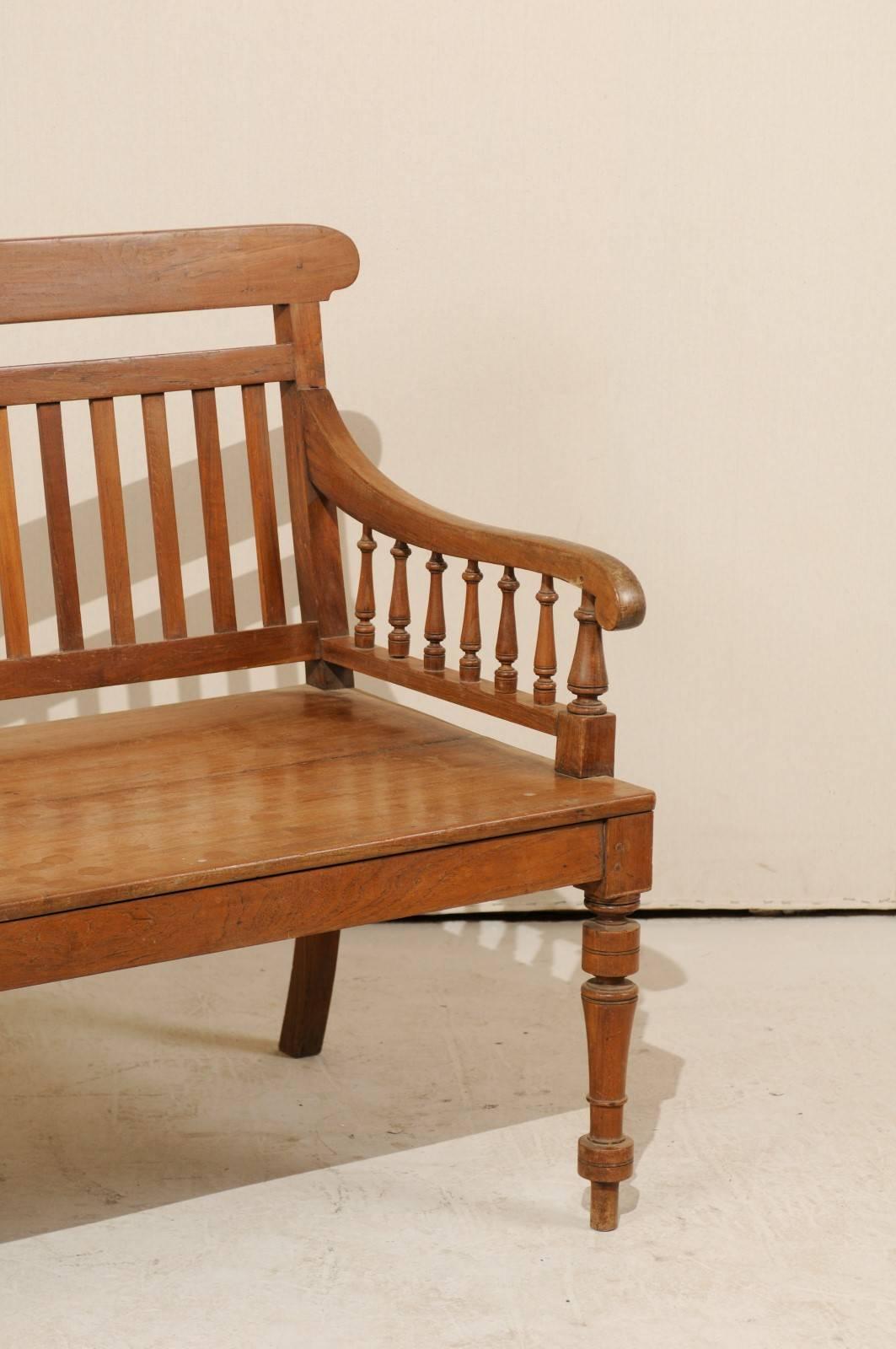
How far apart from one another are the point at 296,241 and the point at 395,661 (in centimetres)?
55

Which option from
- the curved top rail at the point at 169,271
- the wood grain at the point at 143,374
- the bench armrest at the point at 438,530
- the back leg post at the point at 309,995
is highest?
the curved top rail at the point at 169,271

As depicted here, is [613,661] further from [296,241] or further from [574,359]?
[296,241]

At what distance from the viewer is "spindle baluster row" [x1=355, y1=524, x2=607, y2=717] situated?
1.79 meters

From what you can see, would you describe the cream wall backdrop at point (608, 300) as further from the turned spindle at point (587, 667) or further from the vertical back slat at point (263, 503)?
the turned spindle at point (587, 667)

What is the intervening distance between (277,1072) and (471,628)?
740 millimetres

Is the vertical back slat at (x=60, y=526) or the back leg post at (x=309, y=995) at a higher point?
the vertical back slat at (x=60, y=526)

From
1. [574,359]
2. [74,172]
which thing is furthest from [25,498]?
[574,359]

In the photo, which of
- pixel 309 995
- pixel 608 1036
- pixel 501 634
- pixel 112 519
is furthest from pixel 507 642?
pixel 309 995

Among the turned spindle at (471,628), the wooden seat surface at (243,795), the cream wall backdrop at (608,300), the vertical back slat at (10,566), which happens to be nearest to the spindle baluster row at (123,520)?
the vertical back slat at (10,566)

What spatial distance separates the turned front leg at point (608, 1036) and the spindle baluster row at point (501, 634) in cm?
23

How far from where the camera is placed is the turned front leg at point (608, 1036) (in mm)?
1791

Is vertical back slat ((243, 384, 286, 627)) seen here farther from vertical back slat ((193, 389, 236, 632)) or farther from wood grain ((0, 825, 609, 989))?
wood grain ((0, 825, 609, 989))

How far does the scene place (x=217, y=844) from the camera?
163 centimetres

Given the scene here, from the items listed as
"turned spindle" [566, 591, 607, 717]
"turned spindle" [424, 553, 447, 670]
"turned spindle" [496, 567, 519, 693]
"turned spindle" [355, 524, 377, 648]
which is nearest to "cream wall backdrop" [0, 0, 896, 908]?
"turned spindle" [355, 524, 377, 648]
